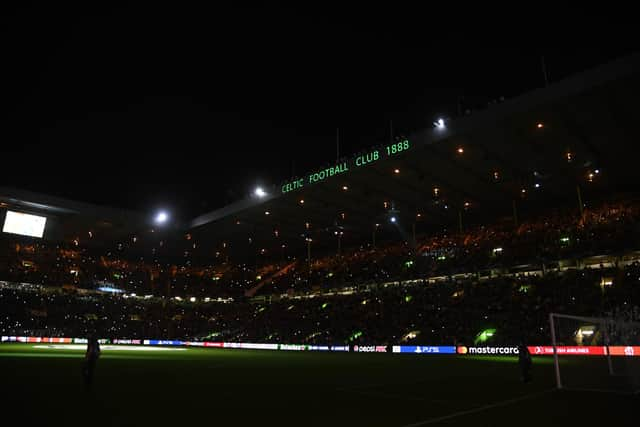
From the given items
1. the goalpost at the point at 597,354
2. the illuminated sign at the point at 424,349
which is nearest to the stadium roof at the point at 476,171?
the goalpost at the point at 597,354

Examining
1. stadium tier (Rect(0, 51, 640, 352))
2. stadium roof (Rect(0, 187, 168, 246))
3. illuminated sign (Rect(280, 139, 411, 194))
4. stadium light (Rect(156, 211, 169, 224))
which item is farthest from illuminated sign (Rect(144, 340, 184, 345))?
illuminated sign (Rect(280, 139, 411, 194))

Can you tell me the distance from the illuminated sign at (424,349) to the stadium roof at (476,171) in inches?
530

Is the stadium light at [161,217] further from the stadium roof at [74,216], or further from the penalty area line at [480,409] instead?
the penalty area line at [480,409]

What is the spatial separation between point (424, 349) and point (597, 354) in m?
13.1

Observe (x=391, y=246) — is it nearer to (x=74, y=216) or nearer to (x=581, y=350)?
(x=581, y=350)

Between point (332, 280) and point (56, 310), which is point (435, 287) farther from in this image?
point (56, 310)

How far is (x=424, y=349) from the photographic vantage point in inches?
1446

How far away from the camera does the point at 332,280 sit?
5700 cm

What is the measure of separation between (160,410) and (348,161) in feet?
91.5

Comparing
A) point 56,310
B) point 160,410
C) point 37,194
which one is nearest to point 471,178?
point 160,410

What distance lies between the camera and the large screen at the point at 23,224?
5178cm

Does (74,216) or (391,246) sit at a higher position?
(74,216)

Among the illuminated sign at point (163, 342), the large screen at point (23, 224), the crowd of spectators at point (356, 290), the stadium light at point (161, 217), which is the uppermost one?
the stadium light at point (161, 217)

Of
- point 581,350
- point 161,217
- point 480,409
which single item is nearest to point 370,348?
point 581,350
